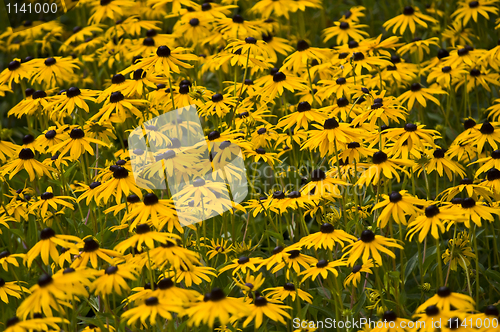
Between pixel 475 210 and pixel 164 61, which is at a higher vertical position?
pixel 164 61

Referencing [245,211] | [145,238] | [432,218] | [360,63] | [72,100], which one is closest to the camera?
[145,238]

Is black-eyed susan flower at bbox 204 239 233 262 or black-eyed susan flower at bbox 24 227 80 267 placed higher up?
black-eyed susan flower at bbox 24 227 80 267

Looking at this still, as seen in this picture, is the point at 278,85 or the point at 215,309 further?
the point at 278,85

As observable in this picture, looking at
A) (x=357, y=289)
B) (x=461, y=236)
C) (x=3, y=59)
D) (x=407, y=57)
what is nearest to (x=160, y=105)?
(x=357, y=289)

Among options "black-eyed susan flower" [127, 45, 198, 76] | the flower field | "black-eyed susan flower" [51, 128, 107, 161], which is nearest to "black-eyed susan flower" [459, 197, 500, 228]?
the flower field

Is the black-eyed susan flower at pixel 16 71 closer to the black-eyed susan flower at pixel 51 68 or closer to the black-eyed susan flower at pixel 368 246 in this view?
the black-eyed susan flower at pixel 51 68

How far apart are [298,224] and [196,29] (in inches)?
77.5

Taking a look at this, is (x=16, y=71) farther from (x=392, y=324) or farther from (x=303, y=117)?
(x=392, y=324)

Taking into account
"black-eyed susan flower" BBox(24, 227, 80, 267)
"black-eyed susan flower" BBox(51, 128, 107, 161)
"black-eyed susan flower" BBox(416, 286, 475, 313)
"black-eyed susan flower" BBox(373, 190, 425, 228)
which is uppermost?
"black-eyed susan flower" BBox(51, 128, 107, 161)

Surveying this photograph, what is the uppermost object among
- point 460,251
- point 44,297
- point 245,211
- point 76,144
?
point 76,144

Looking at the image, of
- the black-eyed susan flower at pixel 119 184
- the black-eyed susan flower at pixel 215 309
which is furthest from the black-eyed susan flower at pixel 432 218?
the black-eyed susan flower at pixel 119 184

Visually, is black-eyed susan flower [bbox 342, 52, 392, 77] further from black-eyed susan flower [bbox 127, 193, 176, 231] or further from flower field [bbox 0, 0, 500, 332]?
black-eyed susan flower [bbox 127, 193, 176, 231]

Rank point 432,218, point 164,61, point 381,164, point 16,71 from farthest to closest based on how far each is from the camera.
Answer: point 16,71, point 164,61, point 381,164, point 432,218

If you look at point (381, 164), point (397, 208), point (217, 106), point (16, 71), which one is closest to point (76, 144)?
point (217, 106)
